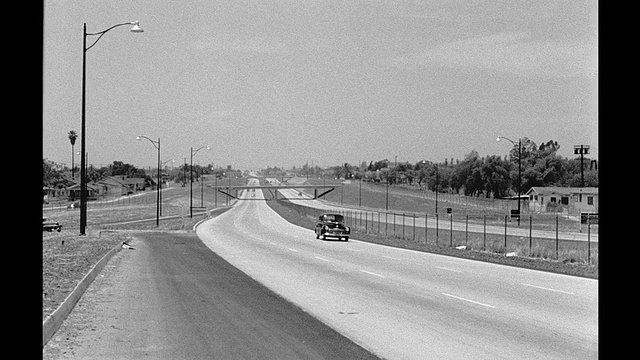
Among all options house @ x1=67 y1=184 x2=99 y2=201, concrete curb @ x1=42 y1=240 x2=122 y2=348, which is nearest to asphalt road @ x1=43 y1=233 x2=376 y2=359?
concrete curb @ x1=42 y1=240 x2=122 y2=348

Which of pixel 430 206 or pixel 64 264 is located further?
pixel 430 206

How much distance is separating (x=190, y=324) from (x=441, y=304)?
6.52m

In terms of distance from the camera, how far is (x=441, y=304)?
16.8 m

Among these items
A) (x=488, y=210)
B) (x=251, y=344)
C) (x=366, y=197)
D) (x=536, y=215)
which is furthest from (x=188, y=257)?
(x=366, y=197)

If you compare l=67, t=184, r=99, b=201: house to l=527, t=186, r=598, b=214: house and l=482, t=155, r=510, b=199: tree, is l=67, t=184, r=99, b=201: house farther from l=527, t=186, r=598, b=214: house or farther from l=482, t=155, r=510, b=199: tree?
l=482, t=155, r=510, b=199: tree

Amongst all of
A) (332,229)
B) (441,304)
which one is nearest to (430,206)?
(332,229)

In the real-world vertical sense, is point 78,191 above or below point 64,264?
above

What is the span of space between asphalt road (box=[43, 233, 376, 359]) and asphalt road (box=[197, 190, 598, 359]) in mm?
805

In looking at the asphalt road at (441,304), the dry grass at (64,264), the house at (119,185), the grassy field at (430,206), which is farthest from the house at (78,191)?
the asphalt road at (441,304)

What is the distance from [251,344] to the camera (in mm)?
11328

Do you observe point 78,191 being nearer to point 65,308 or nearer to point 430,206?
point 430,206

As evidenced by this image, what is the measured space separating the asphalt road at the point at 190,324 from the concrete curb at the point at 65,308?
0.49ft
